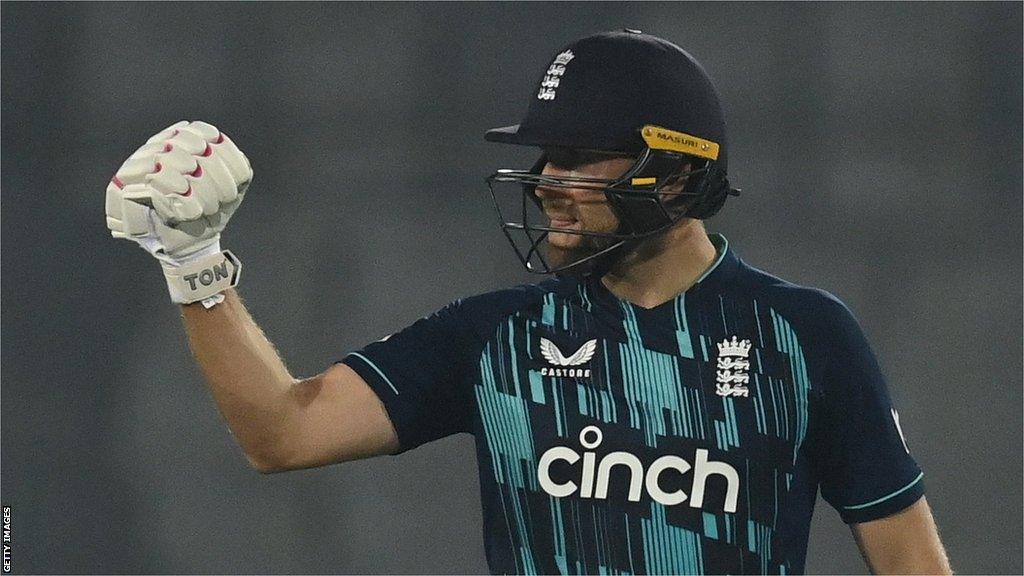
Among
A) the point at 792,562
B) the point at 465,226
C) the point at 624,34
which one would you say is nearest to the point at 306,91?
the point at 465,226

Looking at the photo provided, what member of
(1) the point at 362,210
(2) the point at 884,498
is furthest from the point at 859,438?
(1) the point at 362,210

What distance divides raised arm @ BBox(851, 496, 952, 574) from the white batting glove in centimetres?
84

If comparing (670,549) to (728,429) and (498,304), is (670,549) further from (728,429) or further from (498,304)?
(498,304)

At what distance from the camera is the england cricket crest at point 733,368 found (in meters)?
1.91

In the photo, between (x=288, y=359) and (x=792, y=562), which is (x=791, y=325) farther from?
(x=288, y=359)

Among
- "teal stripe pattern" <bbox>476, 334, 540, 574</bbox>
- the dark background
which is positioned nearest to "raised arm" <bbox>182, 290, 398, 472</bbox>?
"teal stripe pattern" <bbox>476, 334, 540, 574</bbox>

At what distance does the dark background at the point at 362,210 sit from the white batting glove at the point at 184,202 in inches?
68.9

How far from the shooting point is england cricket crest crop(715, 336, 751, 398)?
1.91 m

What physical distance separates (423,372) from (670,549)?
14.9 inches

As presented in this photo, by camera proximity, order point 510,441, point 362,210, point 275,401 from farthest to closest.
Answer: point 362,210 → point 510,441 → point 275,401

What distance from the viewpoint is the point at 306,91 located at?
3555 mm

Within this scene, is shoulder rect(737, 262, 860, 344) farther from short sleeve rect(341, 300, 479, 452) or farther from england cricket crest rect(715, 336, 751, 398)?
short sleeve rect(341, 300, 479, 452)

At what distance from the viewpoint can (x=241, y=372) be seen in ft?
5.88

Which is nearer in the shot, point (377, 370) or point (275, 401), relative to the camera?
point (275, 401)
